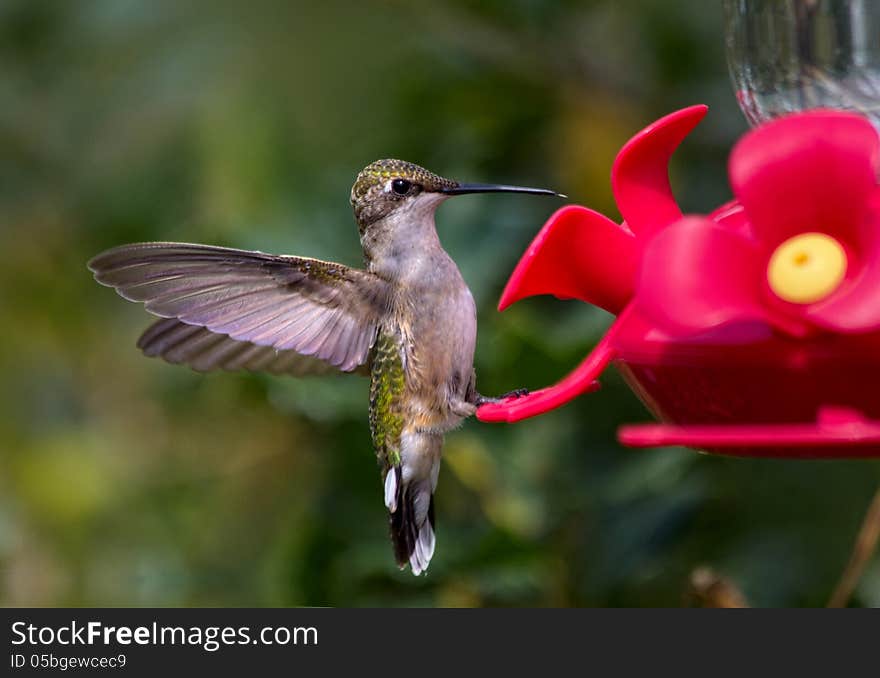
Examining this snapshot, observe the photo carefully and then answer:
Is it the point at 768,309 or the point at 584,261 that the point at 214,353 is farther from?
the point at 768,309

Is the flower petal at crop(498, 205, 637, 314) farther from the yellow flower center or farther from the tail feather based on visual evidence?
the tail feather

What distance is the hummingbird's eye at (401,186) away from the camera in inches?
119

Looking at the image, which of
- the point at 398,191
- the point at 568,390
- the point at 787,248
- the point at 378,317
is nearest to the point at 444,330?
the point at 378,317

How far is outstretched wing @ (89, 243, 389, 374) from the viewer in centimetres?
284

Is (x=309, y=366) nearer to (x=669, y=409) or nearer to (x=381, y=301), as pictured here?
(x=381, y=301)

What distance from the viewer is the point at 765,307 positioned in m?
2.17

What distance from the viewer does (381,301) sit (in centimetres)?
313

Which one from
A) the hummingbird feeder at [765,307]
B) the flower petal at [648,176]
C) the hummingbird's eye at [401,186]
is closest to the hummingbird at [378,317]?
the hummingbird's eye at [401,186]

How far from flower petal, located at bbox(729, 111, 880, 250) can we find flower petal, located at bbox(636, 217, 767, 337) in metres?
0.08

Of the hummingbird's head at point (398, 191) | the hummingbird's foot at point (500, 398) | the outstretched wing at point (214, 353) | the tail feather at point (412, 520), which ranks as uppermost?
the hummingbird's head at point (398, 191)

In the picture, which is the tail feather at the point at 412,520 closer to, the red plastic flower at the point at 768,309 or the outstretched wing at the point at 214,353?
the outstretched wing at the point at 214,353

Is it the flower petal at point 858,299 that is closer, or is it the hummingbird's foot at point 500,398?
the flower petal at point 858,299

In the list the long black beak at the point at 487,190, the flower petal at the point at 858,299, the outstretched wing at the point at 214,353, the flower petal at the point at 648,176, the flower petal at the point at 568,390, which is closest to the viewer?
the flower petal at the point at 858,299

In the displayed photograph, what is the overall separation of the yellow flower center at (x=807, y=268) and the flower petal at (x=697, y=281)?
1.6 inches
